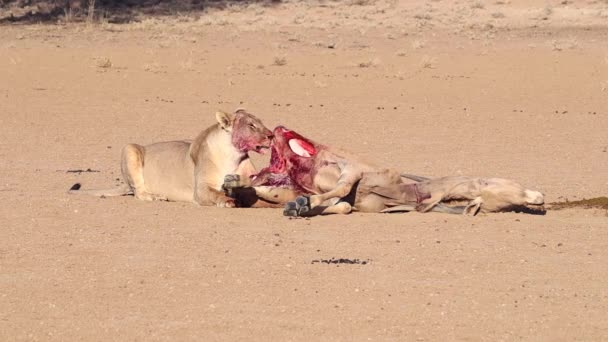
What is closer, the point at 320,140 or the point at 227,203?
the point at 227,203

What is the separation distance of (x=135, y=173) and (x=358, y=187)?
7.47ft

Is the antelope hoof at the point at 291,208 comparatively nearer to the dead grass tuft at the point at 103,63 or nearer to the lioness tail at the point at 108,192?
the lioness tail at the point at 108,192

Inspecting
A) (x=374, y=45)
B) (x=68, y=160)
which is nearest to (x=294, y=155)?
(x=68, y=160)

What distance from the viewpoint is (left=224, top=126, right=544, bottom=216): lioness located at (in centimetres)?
1142

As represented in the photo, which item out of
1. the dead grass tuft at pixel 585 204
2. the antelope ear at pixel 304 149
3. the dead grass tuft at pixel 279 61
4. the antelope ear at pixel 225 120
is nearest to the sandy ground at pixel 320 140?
the dead grass tuft at pixel 279 61

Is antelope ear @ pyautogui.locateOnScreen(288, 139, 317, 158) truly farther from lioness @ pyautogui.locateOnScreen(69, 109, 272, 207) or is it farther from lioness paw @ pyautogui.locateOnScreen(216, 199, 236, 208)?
lioness paw @ pyautogui.locateOnScreen(216, 199, 236, 208)

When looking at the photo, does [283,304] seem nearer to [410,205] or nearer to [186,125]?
[410,205]

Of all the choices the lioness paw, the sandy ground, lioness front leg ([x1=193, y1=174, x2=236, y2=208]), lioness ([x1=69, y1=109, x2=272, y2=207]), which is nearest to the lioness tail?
lioness ([x1=69, y1=109, x2=272, y2=207])

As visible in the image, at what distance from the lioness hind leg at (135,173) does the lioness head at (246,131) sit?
1106mm

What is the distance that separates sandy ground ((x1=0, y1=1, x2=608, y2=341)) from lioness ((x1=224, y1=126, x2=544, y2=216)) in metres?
0.15

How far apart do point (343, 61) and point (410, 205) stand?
16.1m

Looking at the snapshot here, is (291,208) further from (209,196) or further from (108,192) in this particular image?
(108,192)

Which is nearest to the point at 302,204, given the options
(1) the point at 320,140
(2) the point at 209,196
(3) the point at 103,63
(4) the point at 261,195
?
(4) the point at 261,195

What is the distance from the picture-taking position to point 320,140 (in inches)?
711
